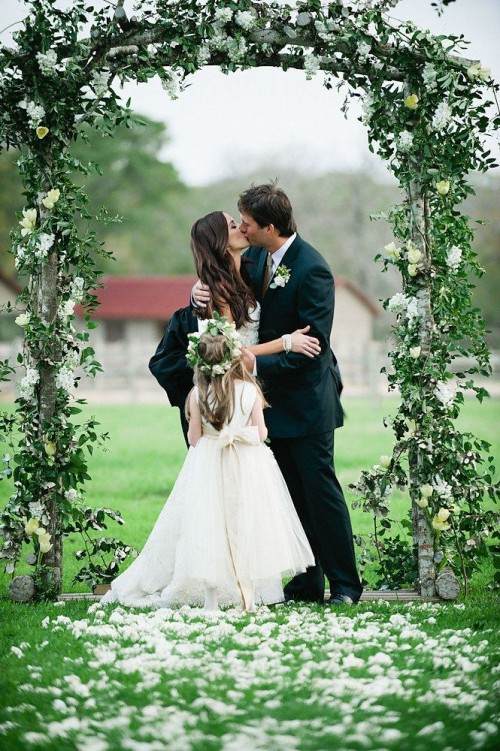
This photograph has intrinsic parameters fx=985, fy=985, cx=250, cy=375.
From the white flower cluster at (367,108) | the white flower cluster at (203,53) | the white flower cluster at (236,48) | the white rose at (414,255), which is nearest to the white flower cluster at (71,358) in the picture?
the white flower cluster at (203,53)

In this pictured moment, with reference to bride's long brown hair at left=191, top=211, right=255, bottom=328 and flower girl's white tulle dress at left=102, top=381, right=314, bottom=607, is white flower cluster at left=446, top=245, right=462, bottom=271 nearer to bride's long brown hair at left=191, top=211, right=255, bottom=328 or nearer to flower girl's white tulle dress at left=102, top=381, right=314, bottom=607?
bride's long brown hair at left=191, top=211, right=255, bottom=328

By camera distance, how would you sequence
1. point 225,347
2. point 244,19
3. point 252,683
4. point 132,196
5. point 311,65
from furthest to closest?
1. point 132,196
2. point 311,65
3. point 244,19
4. point 225,347
5. point 252,683

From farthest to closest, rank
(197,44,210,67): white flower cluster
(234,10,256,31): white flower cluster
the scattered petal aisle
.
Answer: (197,44,210,67): white flower cluster < (234,10,256,31): white flower cluster < the scattered petal aisle

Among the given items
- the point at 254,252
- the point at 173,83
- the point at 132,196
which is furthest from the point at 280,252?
Answer: the point at 132,196

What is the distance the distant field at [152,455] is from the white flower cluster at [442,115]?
1972 mm

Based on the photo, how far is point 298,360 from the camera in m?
5.31

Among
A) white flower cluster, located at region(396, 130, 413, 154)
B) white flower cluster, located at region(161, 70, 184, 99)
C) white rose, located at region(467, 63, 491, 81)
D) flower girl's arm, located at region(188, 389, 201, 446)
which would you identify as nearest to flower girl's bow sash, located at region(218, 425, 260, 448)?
flower girl's arm, located at region(188, 389, 201, 446)

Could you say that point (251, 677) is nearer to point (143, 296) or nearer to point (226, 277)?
point (226, 277)

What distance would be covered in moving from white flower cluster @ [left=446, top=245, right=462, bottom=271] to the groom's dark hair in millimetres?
992

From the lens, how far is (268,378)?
5477 mm

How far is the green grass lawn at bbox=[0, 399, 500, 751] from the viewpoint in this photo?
339 cm

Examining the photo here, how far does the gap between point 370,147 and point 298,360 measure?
50.4 inches

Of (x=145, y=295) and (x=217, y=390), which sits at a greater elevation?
(x=145, y=295)

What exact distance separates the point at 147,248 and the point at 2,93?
33.7 m
